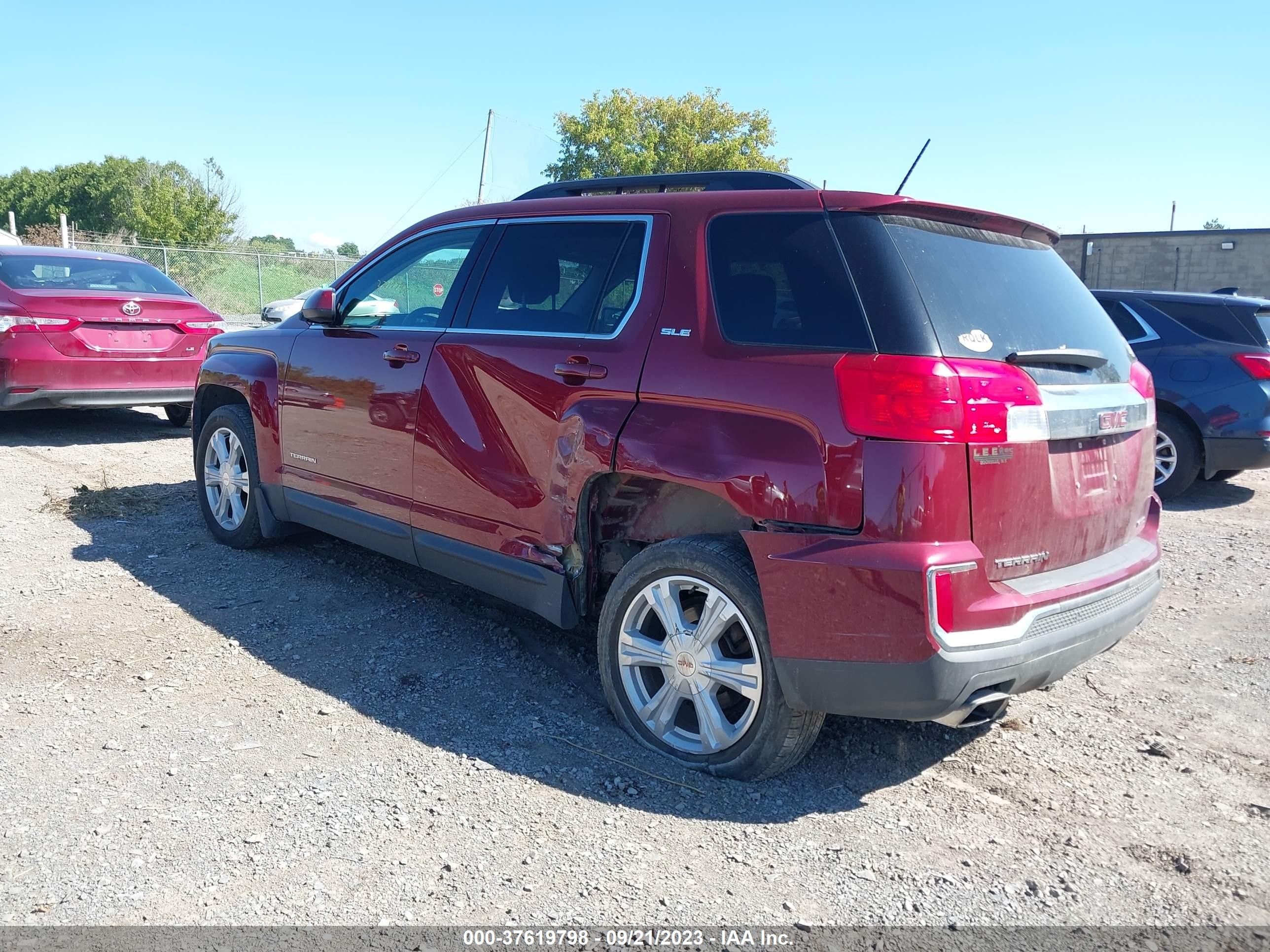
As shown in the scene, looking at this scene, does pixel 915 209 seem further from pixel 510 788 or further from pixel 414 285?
pixel 414 285

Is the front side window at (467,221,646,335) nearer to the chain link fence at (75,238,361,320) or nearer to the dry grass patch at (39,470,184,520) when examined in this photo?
the dry grass patch at (39,470,184,520)

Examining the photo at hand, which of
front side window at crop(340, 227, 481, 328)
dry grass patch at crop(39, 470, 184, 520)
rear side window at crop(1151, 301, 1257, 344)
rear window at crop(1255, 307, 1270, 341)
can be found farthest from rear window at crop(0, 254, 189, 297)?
rear window at crop(1255, 307, 1270, 341)

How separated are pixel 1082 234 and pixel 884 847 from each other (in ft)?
123

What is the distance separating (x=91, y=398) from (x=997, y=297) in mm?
8102

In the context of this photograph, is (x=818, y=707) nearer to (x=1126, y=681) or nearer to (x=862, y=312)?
(x=862, y=312)

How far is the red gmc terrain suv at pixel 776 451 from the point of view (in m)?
2.91

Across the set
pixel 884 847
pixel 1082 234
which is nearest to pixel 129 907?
pixel 884 847

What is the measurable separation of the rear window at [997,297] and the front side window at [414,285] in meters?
2.14

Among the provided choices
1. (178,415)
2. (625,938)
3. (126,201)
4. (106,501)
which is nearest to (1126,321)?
(625,938)

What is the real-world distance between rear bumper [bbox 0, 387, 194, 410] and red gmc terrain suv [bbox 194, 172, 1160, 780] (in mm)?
5467

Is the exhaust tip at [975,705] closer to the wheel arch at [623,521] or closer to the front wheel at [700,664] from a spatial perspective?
→ the front wheel at [700,664]

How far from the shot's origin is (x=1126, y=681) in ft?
14.2

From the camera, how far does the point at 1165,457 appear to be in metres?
8.08

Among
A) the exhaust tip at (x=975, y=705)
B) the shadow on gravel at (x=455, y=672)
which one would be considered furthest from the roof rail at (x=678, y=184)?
the shadow on gravel at (x=455, y=672)
